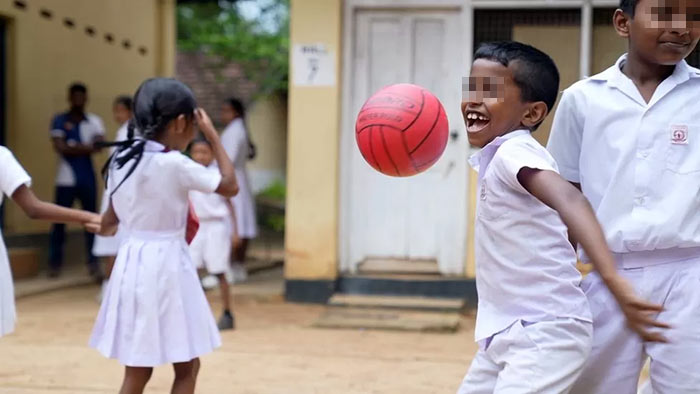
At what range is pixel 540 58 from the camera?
9.25 feet

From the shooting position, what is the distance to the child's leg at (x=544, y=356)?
257 centimetres

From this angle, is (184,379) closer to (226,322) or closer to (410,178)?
(226,322)

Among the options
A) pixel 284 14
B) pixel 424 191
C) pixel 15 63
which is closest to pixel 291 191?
pixel 424 191

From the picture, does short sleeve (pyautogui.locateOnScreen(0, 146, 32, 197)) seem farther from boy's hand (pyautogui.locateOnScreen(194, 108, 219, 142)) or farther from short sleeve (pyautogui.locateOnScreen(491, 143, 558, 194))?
short sleeve (pyautogui.locateOnScreen(491, 143, 558, 194))

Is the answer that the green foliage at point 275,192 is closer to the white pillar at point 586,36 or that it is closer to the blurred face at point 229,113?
the blurred face at point 229,113

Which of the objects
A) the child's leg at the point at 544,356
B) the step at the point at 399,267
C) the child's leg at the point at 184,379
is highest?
the child's leg at the point at 544,356

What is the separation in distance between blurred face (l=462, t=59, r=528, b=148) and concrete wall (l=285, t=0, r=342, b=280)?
5357mm

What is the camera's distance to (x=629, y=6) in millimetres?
2836

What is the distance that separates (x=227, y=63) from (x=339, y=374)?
21.7 m

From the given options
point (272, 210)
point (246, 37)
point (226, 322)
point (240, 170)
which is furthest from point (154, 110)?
point (246, 37)

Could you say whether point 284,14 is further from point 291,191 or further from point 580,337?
point 580,337

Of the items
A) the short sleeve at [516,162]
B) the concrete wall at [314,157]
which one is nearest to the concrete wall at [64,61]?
the concrete wall at [314,157]

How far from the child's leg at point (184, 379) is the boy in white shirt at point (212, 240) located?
9.84ft

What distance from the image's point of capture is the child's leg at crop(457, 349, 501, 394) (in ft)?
9.05
